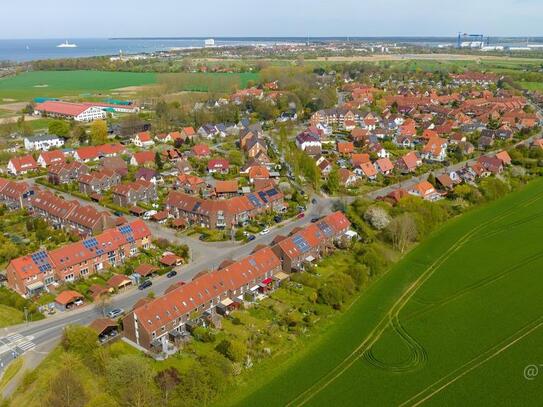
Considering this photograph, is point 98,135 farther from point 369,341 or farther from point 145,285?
point 369,341

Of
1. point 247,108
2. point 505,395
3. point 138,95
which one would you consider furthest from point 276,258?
point 138,95

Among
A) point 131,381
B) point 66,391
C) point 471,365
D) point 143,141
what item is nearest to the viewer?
point 66,391

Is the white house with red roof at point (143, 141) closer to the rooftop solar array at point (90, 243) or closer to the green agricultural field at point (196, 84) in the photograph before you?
the rooftop solar array at point (90, 243)

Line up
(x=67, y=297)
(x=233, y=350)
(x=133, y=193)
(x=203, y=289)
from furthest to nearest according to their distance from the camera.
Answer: (x=133, y=193) → (x=67, y=297) → (x=203, y=289) → (x=233, y=350)

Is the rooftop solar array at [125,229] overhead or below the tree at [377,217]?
overhead

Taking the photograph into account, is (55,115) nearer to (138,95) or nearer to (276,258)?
(138,95)

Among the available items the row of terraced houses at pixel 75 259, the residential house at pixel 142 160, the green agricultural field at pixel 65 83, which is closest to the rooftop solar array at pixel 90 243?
the row of terraced houses at pixel 75 259

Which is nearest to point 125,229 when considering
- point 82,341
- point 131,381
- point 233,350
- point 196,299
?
point 196,299
